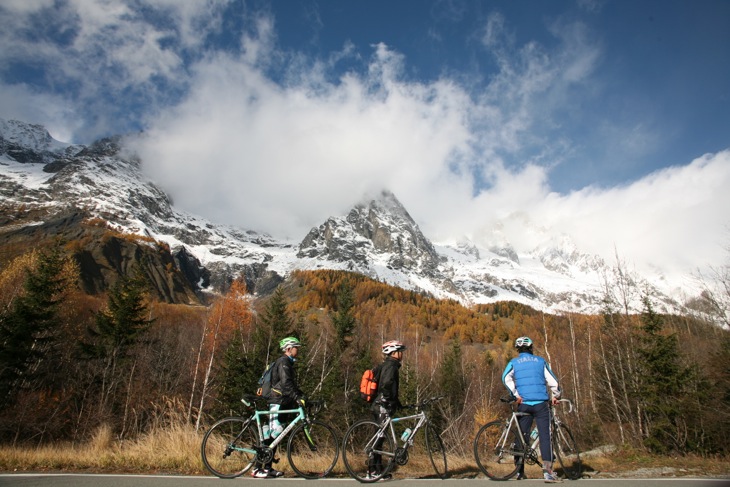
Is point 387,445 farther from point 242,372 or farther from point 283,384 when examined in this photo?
point 242,372

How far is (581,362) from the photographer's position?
4778cm

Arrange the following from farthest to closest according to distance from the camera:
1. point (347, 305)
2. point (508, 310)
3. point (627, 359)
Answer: point (508, 310) → point (347, 305) → point (627, 359)

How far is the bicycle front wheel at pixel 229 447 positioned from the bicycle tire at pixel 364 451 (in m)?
1.58

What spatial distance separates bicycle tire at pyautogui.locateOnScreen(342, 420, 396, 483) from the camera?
257 inches

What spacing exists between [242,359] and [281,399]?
25.4m

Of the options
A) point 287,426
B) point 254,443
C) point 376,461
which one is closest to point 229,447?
point 254,443

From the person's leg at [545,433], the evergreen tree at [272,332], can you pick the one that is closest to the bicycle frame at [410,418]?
the person's leg at [545,433]

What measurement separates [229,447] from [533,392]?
17.7ft

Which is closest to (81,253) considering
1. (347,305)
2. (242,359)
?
(347,305)

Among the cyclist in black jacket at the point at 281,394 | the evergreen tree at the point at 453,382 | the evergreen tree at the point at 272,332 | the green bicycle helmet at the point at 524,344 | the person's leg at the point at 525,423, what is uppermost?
the evergreen tree at the point at 272,332

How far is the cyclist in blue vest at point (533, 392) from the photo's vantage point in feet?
22.9

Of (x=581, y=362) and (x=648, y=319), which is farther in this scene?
(x=581, y=362)

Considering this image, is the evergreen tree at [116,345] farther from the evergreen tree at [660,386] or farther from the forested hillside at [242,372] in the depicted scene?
the evergreen tree at [660,386]

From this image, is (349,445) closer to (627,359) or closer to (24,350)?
(627,359)
